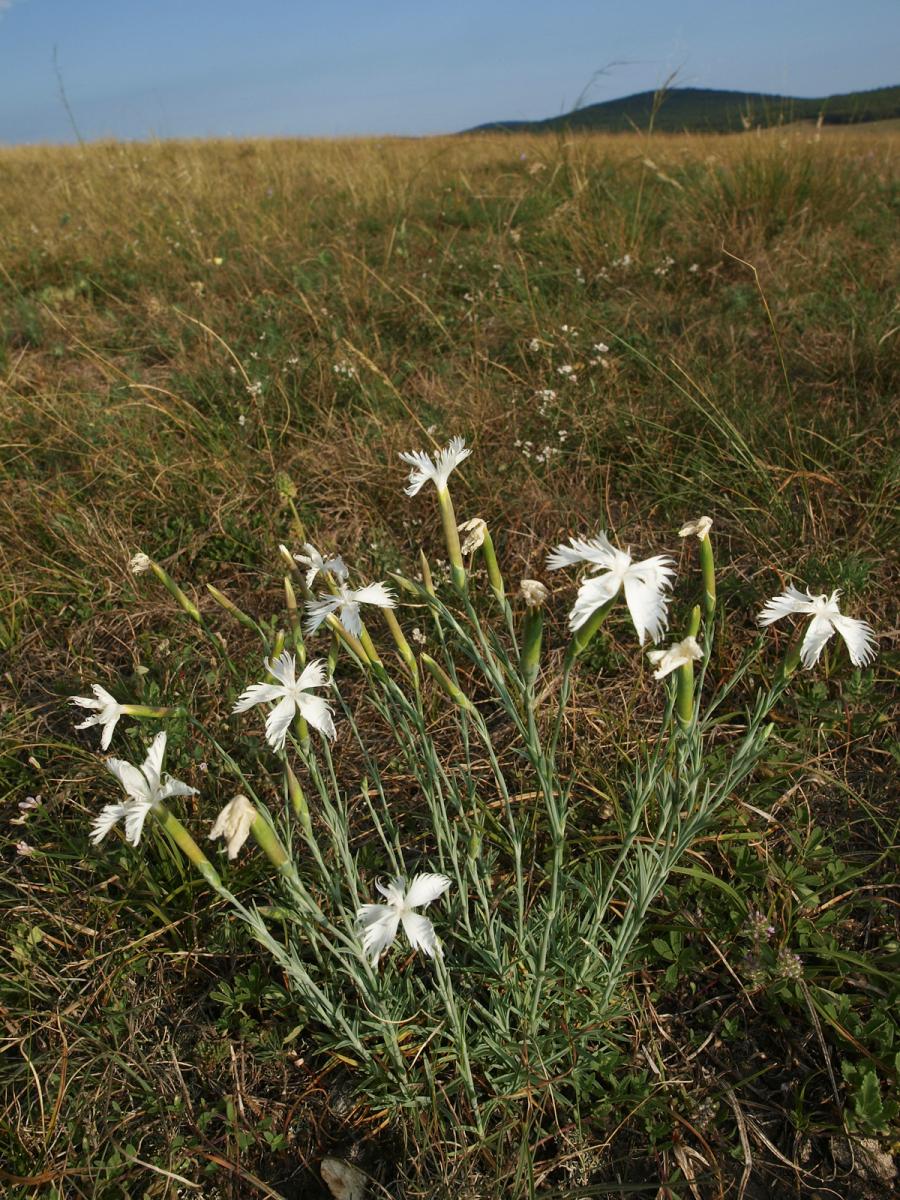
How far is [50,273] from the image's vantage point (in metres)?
5.00

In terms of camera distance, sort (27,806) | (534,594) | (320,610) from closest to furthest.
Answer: (534,594)
(320,610)
(27,806)

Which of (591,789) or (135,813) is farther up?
(135,813)

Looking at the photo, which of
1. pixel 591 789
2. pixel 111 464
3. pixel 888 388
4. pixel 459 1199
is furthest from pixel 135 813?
pixel 888 388

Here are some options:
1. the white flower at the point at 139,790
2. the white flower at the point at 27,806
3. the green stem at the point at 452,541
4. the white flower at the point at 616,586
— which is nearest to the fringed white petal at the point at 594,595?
the white flower at the point at 616,586

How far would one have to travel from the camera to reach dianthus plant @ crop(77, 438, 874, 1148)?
0.93 metres

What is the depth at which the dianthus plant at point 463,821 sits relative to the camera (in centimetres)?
93

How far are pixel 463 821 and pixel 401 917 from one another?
0.56 m

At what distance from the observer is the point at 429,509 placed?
2764mm

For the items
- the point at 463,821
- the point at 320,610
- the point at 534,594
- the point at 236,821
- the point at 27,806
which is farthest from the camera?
the point at 27,806

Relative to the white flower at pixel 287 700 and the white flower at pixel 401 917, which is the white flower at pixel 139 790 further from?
the white flower at pixel 401 917

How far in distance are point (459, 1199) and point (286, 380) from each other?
306 centimetres

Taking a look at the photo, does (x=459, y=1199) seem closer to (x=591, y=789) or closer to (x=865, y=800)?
(x=591, y=789)

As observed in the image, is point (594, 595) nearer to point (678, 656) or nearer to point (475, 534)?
point (678, 656)

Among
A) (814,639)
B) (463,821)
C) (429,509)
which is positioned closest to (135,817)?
(463,821)
